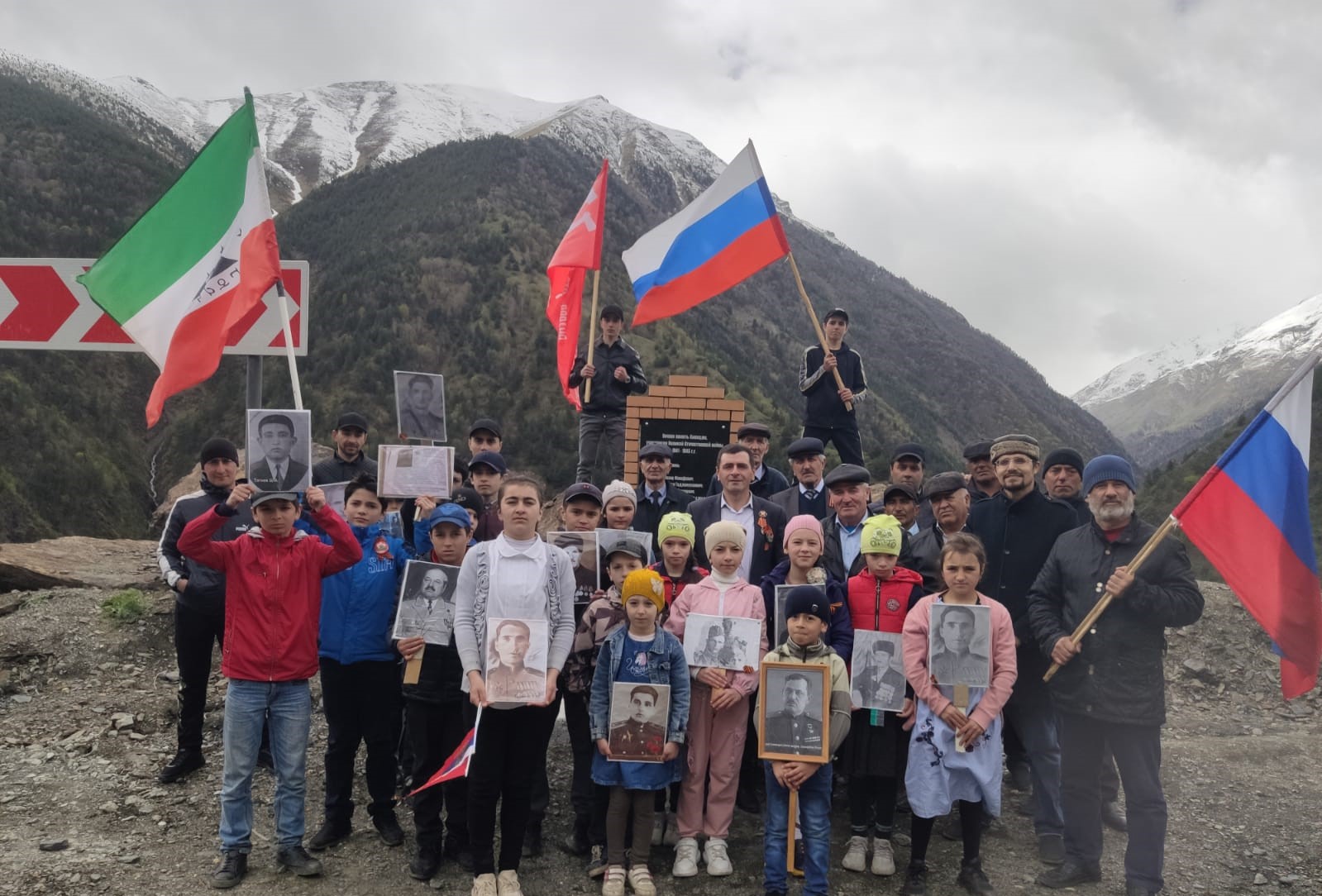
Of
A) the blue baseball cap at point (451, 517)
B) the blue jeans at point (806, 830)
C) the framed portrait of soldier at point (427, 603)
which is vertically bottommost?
the blue jeans at point (806, 830)

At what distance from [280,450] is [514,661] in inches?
58.5

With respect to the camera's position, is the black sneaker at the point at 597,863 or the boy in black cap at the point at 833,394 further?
the boy in black cap at the point at 833,394

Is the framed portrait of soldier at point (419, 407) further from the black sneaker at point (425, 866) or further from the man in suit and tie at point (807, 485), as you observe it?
the black sneaker at point (425, 866)

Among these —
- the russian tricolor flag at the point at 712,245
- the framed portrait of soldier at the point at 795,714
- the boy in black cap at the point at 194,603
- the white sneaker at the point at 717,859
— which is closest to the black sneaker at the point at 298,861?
the boy in black cap at the point at 194,603

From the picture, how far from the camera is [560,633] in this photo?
421 centimetres

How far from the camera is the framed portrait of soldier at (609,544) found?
4668 mm

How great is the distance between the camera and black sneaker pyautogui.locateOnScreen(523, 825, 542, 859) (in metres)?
4.71

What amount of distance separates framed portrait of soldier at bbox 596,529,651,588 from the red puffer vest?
1087mm

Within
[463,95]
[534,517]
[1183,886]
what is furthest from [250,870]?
[463,95]

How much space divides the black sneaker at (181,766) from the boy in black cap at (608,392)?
391cm

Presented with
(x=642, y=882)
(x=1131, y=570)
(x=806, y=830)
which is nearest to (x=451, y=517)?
(x=642, y=882)

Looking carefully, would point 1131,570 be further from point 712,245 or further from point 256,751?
point 712,245

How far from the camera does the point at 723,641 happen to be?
14.5 feet

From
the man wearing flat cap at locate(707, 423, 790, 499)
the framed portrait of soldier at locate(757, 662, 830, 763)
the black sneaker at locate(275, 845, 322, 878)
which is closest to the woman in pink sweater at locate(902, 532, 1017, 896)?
the framed portrait of soldier at locate(757, 662, 830, 763)
